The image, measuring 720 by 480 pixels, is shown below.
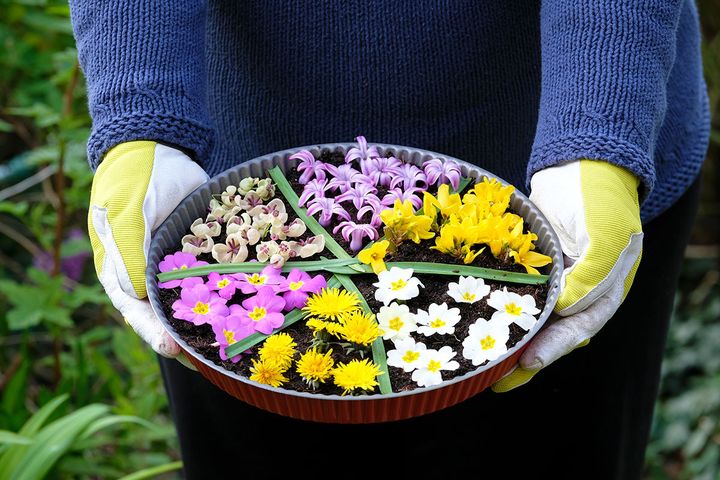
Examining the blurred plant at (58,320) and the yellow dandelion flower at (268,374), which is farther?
the blurred plant at (58,320)

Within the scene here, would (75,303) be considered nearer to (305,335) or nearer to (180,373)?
(180,373)

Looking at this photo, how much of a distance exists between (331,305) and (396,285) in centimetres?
7

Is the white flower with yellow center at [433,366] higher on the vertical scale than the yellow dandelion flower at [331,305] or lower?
lower

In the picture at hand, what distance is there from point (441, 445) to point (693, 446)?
0.89 m

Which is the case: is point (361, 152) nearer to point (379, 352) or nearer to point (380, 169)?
point (380, 169)

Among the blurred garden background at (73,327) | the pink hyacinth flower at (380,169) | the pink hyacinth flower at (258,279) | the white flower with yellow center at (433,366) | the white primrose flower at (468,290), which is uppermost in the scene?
the pink hyacinth flower at (380,169)

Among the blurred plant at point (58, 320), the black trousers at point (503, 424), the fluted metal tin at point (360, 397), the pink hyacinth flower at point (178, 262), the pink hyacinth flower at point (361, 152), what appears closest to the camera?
the fluted metal tin at point (360, 397)

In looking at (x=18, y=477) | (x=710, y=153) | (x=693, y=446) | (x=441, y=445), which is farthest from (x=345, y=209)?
(x=710, y=153)

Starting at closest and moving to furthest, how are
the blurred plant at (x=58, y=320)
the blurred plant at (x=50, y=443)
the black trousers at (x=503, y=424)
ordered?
the black trousers at (x=503, y=424) < the blurred plant at (x=50, y=443) < the blurred plant at (x=58, y=320)

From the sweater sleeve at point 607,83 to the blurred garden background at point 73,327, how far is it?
80 centimetres

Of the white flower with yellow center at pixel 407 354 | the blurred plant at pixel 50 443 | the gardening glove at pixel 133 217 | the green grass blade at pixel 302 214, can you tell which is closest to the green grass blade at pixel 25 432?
the blurred plant at pixel 50 443

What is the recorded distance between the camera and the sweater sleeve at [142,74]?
0.83m

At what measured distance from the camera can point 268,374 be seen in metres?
0.71

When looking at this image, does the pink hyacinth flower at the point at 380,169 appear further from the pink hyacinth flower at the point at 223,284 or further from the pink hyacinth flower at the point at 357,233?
the pink hyacinth flower at the point at 223,284
